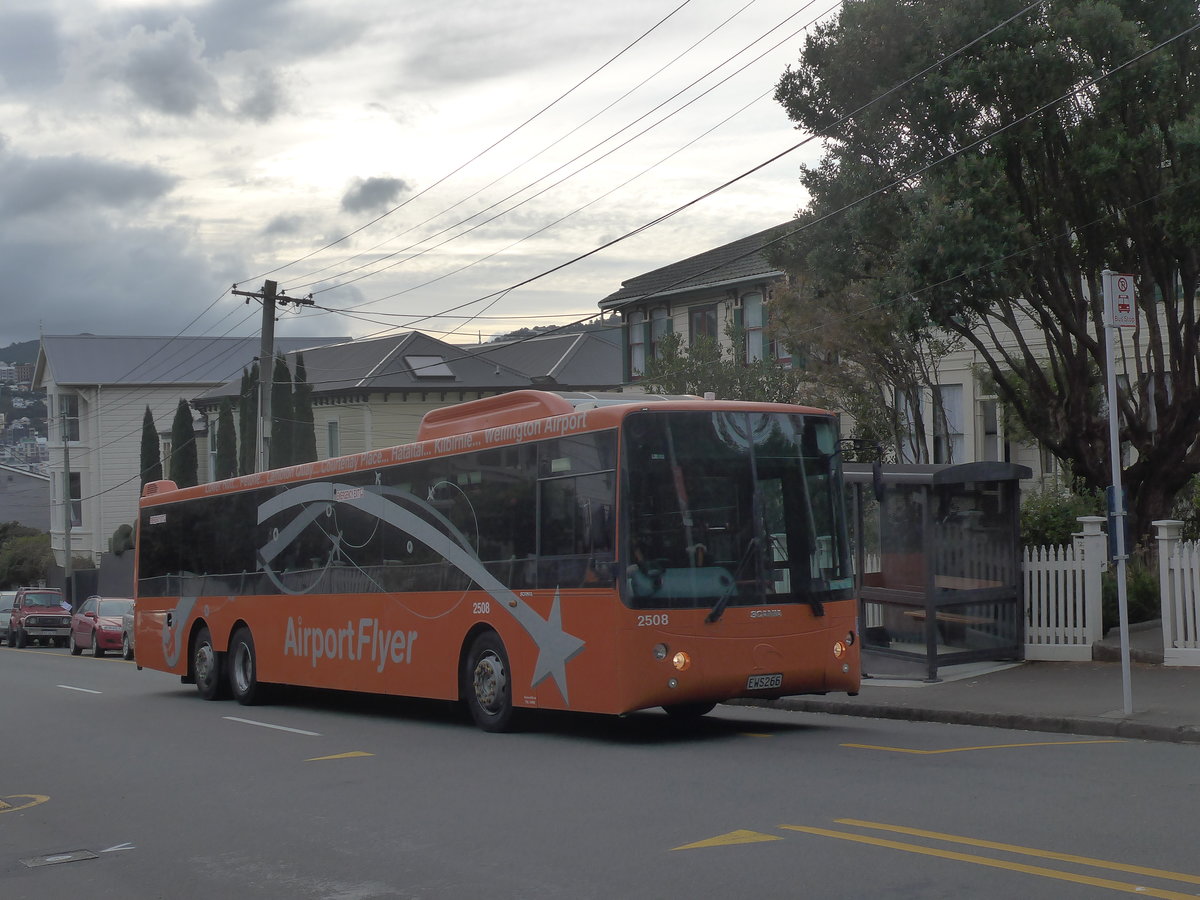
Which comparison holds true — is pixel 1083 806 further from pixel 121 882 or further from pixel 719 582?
pixel 121 882

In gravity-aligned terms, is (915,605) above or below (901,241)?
below

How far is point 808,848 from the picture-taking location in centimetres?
791

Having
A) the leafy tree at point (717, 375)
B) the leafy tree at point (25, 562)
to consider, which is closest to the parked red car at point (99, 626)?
the leafy tree at point (717, 375)

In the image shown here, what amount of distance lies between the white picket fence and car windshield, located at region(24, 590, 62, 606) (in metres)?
36.6

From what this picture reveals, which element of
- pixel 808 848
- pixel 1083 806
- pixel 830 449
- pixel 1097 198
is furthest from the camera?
pixel 1097 198

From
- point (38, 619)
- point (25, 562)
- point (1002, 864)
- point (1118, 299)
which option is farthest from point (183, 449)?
point (1002, 864)

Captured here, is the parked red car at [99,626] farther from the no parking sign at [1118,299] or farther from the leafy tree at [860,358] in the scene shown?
the no parking sign at [1118,299]

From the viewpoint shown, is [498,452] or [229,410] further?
[229,410]

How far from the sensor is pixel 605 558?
12.7 meters

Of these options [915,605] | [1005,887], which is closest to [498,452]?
[915,605]

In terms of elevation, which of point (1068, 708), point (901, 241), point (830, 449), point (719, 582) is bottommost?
point (1068, 708)

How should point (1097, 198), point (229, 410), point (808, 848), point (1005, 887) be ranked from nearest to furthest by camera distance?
1. point (1005, 887)
2. point (808, 848)
3. point (1097, 198)
4. point (229, 410)

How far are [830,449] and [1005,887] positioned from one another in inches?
286

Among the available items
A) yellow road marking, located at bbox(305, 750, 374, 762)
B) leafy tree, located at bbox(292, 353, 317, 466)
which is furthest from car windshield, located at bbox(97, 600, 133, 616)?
yellow road marking, located at bbox(305, 750, 374, 762)
